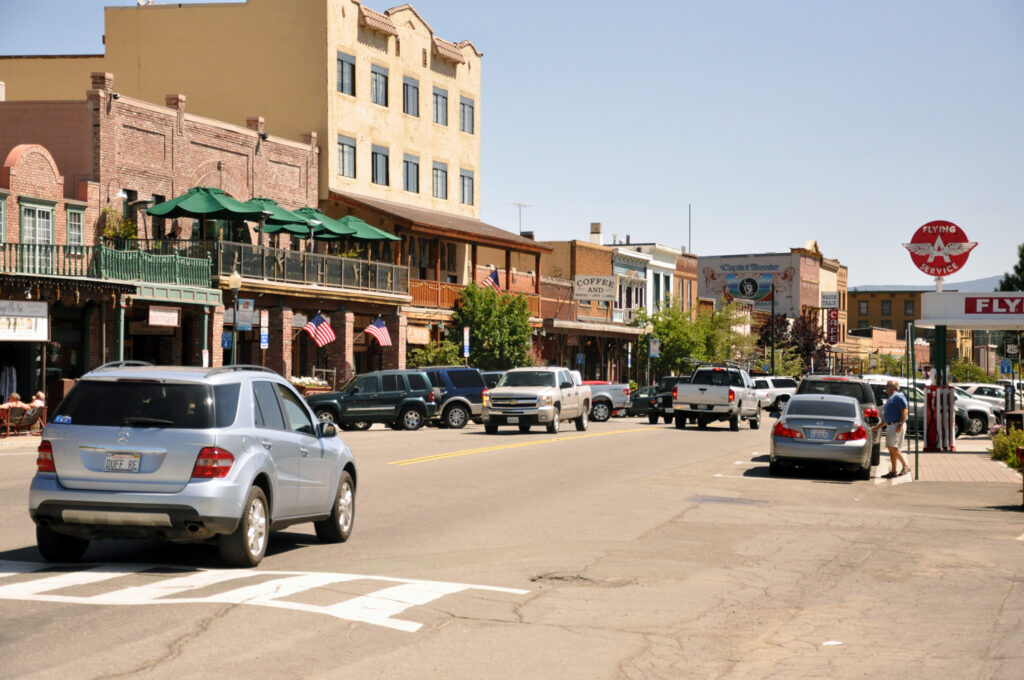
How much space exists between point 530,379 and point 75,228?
14.4 m

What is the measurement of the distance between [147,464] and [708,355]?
233 feet

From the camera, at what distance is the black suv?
39.1m

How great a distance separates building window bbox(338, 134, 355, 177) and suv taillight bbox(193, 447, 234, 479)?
42.9 m

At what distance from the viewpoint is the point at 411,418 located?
39500 mm

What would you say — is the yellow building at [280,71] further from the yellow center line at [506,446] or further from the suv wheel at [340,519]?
the suv wheel at [340,519]

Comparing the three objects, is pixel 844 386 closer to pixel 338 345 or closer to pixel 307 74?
pixel 338 345

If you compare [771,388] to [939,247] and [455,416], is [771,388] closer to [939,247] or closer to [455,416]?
[455,416]

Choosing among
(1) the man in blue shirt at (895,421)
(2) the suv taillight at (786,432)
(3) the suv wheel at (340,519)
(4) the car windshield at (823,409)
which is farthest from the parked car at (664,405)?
(3) the suv wheel at (340,519)

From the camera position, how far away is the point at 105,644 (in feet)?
27.7

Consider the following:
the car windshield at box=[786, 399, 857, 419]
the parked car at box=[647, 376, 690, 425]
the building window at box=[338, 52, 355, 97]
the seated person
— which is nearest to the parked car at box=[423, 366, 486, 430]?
the parked car at box=[647, 376, 690, 425]

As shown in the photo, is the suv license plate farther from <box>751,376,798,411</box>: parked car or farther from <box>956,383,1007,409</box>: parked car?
<box>751,376,798,411</box>: parked car

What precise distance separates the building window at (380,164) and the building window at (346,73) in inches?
108

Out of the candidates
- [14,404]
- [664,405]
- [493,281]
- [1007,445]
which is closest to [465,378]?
[664,405]

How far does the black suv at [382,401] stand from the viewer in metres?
39.1
